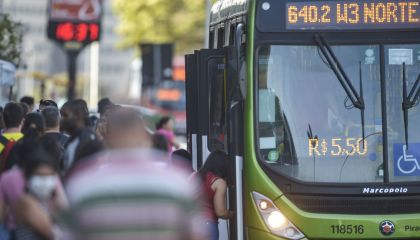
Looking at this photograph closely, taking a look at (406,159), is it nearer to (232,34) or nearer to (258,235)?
(258,235)

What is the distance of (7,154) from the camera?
9.38 metres

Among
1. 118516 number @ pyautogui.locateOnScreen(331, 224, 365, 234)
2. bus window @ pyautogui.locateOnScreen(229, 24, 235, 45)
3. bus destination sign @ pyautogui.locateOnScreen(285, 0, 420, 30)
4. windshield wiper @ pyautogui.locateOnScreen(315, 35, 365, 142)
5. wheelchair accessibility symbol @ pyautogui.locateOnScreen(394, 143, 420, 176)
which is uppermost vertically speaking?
bus destination sign @ pyautogui.locateOnScreen(285, 0, 420, 30)

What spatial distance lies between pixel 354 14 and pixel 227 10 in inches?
59.1

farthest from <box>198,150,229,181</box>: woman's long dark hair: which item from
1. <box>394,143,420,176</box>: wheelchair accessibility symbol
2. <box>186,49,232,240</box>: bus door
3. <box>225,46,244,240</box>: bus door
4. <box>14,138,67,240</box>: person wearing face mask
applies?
<box>14,138,67,240</box>: person wearing face mask

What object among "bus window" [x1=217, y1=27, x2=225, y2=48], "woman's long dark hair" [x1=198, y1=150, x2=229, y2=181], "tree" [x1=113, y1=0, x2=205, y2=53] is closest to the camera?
"woman's long dark hair" [x1=198, y1=150, x2=229, y2=181]

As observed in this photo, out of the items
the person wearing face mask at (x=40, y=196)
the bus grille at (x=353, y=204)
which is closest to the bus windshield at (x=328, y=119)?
the bus grille at (x=353, y=204)

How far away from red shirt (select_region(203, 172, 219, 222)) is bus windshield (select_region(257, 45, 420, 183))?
30.2 inches

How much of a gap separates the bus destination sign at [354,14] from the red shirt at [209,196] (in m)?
1.64

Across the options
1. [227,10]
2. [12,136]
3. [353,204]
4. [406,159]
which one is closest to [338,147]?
[353,204]

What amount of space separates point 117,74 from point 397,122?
614ft

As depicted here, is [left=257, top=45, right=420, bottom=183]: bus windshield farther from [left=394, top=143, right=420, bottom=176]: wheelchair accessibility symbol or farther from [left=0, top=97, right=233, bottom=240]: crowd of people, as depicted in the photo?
A: [left=0, top=97, right=233, bottom=240]: crowd of people

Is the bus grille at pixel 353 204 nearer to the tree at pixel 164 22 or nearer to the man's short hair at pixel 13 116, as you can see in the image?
the man's short hair at pixel 13 116

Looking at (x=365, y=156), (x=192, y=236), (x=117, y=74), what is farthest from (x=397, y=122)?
(x=117, y=74)

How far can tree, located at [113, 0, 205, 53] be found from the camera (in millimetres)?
62156
